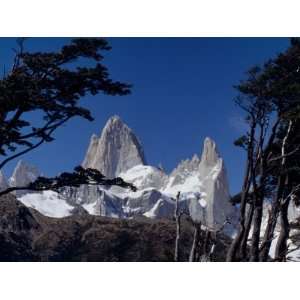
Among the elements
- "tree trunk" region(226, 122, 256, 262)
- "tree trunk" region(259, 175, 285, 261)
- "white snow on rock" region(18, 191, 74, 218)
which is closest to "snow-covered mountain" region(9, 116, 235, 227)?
"tree trunk" region(226, 122, 256, 262)

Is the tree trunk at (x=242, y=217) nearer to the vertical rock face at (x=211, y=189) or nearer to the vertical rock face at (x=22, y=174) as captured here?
the vertical rock face at (x=211, y=189)

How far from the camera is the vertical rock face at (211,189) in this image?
551 inches

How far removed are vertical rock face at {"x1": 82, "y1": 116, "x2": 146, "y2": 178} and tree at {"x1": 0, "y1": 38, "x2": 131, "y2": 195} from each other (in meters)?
1.18

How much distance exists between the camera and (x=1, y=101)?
10391mm

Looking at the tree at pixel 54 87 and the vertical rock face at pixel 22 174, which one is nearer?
the tree at pixel 54 87

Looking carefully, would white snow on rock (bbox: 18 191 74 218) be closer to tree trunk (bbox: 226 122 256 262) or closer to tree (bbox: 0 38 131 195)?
tree (bbox: 0 38 131 195)

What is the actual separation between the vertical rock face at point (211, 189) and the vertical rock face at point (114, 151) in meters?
1.81

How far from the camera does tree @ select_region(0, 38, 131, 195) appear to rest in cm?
1095

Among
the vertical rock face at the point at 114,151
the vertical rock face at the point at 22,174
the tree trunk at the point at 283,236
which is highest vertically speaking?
the vertical rock face at the point at 114,151

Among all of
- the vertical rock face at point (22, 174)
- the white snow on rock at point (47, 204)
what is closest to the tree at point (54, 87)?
the vertical rock face at point (22, 174)
